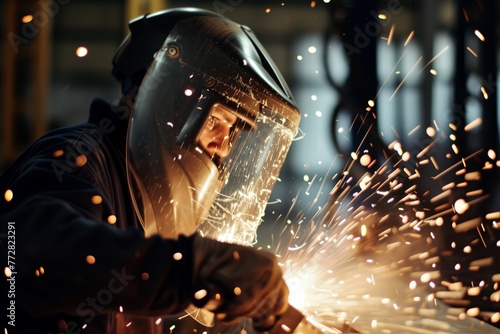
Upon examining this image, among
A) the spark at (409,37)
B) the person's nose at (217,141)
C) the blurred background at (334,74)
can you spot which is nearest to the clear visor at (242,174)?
the person's nose at (217,141)

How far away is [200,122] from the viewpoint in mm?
1907

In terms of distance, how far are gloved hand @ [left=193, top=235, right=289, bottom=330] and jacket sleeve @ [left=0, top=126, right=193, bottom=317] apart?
0.09 ft

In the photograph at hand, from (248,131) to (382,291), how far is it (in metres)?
0.95

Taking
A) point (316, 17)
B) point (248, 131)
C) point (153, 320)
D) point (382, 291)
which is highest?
point (248, 131)

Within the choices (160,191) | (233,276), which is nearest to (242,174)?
(160,191)

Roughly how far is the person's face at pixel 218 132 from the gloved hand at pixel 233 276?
0.62 m

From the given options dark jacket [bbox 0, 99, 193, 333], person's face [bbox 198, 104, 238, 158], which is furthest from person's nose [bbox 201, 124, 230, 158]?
dark jacket [bbox 0, 99, 193, 333]

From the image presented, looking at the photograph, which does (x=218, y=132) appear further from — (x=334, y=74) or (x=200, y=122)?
(x=334, y=74)

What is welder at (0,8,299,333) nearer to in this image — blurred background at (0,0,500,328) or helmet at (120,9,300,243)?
helmet at (120,9,300,243)

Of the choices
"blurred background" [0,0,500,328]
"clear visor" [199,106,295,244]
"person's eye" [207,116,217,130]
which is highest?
"person's eye" [207,116,217,130]

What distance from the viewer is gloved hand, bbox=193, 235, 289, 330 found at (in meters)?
1.34

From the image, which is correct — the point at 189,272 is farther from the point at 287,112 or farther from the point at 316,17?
the point at 316,17

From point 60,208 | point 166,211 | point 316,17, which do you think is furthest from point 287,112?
point 316,17

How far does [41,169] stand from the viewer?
1476 mm
